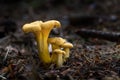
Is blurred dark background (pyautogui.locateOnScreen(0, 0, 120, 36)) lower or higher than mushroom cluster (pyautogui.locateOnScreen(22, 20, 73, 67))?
higher

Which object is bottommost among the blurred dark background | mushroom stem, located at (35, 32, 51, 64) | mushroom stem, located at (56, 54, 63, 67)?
mushroom stem, located at (56, 54, 63, 67)

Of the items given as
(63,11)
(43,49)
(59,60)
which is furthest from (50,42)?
(63,11)

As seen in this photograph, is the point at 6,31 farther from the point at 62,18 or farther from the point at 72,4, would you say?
the point at 72,4

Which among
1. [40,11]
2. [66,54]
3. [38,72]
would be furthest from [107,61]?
[40,11]

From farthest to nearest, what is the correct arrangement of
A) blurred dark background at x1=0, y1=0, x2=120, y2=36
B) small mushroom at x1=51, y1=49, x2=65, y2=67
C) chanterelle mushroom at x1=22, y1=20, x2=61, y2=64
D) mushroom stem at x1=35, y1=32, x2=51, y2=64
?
blurred dark background at x1=0, y1=0, x2=120, y2=36 → mushroom stem at x1=35, y1=32, x2=51, y2=64 → small mushroom at x1=51, y1=49, x2=65, y2=67 → chanterelle mushroom at x1=22, y1=20, x2=61, y2=64

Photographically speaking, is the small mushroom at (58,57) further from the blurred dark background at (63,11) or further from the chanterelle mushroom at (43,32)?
the blurred dark background at (63,11)

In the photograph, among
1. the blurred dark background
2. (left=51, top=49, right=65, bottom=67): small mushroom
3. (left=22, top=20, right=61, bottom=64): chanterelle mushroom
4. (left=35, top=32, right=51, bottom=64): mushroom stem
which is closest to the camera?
(left=22, top=20, right=61, bottom=64): chanterelle mushroom

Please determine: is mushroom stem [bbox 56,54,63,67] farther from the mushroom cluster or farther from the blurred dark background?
the blurred dark background

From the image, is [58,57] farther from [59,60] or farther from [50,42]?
[50,42]

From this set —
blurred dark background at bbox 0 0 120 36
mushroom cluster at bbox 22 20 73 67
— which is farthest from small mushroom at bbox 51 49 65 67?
blurred dark background at bbox 0 0 120 36
